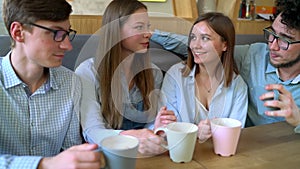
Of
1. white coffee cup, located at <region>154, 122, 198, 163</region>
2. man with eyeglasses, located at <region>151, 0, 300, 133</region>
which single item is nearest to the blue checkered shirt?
white coffee cup, located at <region>154, 122, 198, 163</region>

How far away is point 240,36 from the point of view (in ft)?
6.94

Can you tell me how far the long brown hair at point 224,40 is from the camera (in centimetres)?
135

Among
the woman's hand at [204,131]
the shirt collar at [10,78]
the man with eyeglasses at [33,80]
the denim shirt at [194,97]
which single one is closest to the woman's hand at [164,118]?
the woman's hand at [204,131]

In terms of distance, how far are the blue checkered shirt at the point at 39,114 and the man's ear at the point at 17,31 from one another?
0.27 ft

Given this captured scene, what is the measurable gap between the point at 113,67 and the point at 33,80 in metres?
0.28

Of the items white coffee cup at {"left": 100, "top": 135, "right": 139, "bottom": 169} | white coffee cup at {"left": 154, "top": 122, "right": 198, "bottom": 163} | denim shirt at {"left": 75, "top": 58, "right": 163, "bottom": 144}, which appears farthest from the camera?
denim shirt at {"left": 75, "top": 58, "right": 163, "bottom": 144}

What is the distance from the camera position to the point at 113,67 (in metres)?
1.18

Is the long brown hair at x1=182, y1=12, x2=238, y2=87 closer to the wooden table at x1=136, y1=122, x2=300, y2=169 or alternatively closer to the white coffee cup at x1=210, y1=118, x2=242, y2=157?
the wooden table at x1=136, y1=122, x2=300, y2=169

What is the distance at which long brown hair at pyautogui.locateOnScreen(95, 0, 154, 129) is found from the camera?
114cm

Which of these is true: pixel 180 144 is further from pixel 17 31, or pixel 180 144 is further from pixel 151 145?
pixel 17 31

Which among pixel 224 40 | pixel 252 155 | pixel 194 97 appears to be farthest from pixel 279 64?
pixel 252 155

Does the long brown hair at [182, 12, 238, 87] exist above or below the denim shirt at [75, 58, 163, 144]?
above

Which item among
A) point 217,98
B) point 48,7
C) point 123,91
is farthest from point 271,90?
point 48,7

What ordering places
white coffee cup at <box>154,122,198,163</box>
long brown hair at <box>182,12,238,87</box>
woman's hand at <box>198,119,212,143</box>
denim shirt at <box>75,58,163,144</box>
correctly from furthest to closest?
long brown hair at <box>182,12,238,87</box>
denim shirt at <box>75,58,163,144</box>
woman's hand at <box>198,119,212,143</box>
white coffee cup at <box>154,122,198,163</box>
